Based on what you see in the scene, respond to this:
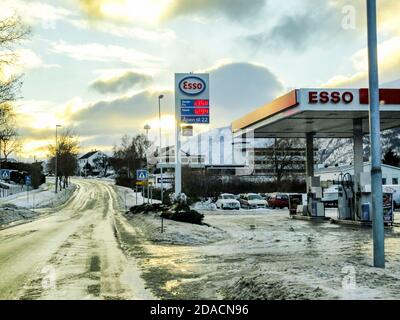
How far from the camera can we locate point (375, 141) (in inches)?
412

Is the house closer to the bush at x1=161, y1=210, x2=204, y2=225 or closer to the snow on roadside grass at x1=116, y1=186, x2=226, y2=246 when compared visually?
the bush at x1=161, y1=210, x2=204, y2=225

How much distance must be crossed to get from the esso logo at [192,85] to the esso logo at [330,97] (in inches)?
454

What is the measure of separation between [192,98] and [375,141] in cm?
2250

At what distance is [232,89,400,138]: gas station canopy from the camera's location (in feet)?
72.2

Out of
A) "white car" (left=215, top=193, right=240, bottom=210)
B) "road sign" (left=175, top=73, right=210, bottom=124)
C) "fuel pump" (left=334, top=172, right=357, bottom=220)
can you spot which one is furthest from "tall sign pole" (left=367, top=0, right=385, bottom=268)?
"white car" (left=215, top=193, right=240, bottom=210)

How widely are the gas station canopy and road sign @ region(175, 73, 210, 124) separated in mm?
2995

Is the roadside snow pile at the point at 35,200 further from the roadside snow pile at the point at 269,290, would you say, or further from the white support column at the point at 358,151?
the roadside snow pile at the point at 269,290

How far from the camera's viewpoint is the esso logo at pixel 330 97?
72.0 feet

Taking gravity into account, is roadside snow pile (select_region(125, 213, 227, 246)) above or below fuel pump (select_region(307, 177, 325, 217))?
below

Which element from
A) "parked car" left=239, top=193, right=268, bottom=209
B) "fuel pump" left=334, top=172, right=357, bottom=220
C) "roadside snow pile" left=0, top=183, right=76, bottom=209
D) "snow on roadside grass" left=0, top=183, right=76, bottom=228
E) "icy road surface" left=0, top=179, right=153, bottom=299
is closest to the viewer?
"icy road surface" left=0, top=179, right=153, bottom=299

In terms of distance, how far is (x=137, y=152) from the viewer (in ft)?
322

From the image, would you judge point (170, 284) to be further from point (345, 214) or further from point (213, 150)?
point (213, 150)

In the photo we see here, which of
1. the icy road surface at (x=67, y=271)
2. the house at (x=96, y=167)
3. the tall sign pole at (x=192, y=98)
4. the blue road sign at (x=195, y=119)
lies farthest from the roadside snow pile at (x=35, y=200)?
the house at (x=96, y=167)

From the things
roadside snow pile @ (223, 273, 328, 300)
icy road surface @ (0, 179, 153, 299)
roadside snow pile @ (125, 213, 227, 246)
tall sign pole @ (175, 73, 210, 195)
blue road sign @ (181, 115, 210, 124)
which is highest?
tall sign pole @ (175, 73, 210, 195)
